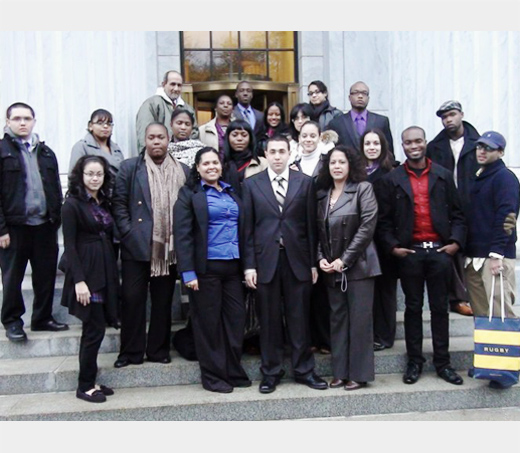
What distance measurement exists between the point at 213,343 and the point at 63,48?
12.2ft

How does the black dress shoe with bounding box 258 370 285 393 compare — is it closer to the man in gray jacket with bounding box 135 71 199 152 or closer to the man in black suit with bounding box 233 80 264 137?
the man in gray jacket with bounding box 135 71 199 152

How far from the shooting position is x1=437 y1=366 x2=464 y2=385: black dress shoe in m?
4.82

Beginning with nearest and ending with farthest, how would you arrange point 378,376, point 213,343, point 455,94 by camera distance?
point 213,343
point 378,376
point 455,94

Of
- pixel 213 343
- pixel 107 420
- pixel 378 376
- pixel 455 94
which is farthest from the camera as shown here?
pixel 455 94

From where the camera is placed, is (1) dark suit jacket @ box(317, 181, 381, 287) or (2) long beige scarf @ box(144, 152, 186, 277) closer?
(1) dark suit jacket @ box(317, 181, 381, 287)

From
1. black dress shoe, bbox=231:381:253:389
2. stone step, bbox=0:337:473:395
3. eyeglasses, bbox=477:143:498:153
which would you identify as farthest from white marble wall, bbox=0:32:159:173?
eyeglasses, bbox=477:143:498:153

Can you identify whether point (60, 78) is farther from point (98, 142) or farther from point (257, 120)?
point (257, 120)

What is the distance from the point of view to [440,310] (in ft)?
15.8

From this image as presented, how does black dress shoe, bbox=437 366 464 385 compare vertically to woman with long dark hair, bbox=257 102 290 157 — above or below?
below

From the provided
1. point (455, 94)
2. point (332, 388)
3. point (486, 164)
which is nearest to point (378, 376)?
point (332, 388)

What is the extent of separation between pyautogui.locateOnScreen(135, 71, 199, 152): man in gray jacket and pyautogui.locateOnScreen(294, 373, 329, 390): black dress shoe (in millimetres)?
2783

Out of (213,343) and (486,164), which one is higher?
(486,164)

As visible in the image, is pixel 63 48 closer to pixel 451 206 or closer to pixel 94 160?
pixel 94 160

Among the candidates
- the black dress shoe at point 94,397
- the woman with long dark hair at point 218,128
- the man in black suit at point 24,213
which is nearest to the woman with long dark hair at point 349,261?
the woman with long dark hair at point 218,128
